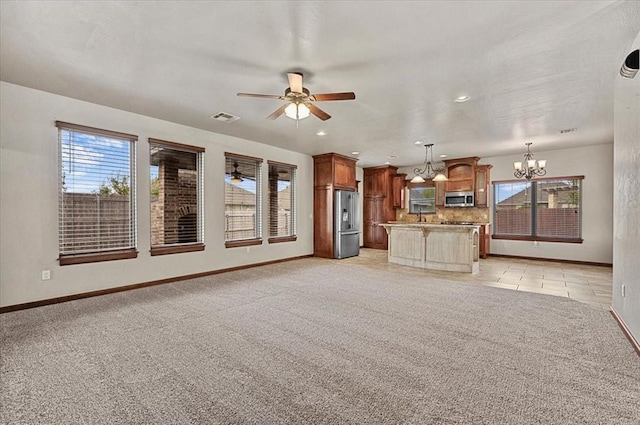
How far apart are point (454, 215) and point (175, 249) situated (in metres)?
7.37

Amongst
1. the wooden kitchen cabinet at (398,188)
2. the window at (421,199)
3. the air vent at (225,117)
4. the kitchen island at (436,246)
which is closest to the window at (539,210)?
the window at (421,199)

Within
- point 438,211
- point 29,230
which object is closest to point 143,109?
point 29,230

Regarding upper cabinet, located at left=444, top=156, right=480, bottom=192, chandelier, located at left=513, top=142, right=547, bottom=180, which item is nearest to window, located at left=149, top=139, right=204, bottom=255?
upper cabinet, located at left=444, top=156, right=480, bottom=192

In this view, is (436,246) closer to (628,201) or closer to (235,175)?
(628,201)

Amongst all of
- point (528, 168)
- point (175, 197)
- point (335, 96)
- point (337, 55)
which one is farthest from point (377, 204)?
point (337, 55)

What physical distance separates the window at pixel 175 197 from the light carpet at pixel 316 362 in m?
1.33

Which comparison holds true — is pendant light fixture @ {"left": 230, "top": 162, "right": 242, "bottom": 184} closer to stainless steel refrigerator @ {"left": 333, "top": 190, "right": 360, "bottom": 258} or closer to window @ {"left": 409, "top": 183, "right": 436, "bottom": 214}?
stainless steel refrigerator @ {"left": 333, "top": 190, "right": 360, "bottom": 258}

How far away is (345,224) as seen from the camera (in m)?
8.21

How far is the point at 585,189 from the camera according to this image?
7.13 m

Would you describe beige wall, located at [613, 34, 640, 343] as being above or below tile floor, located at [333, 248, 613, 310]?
above

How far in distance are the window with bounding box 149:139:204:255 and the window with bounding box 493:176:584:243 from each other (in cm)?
757

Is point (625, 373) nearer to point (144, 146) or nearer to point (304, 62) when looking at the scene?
point (304, 62)

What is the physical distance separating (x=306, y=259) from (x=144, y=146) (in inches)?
175

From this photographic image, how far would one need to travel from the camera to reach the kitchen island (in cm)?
618
